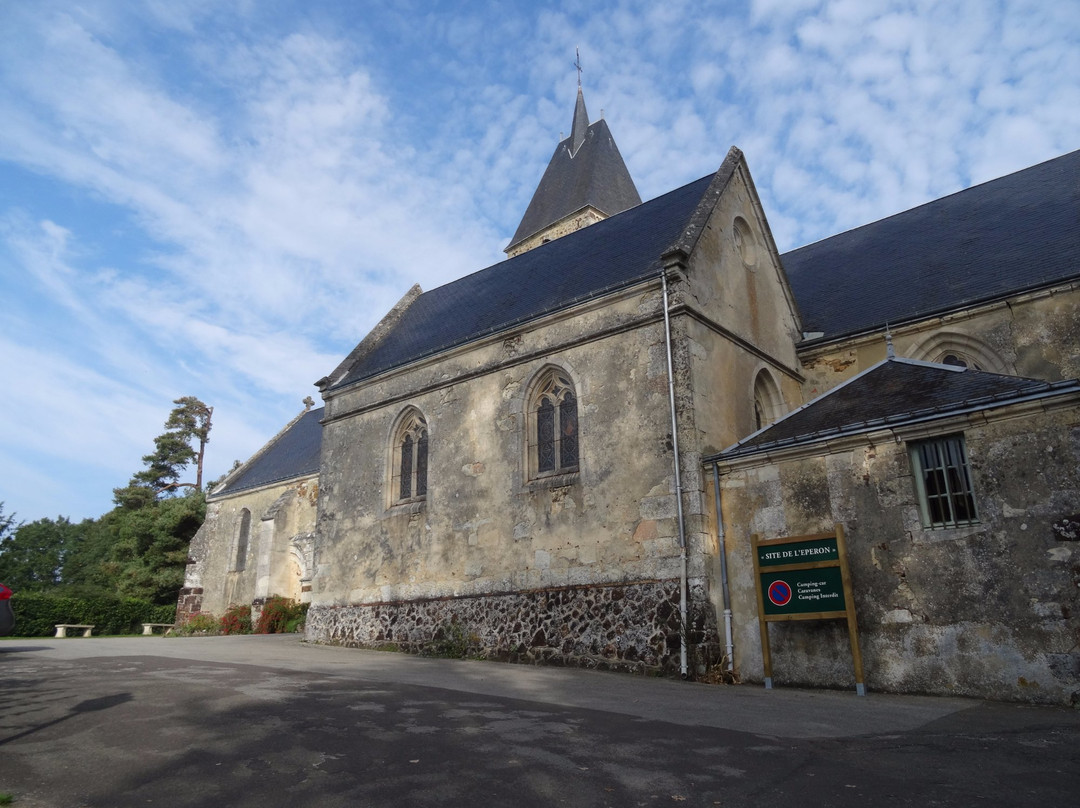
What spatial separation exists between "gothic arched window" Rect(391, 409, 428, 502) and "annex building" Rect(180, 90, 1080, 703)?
68 millimetres

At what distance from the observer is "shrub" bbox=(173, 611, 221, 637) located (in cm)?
2448

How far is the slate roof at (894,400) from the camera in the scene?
8961 millimetres

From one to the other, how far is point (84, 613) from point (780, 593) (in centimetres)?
2456

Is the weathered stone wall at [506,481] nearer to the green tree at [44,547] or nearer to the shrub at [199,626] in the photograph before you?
the shrub at [199,626]

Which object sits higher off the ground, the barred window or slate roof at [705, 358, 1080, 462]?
slate roof at [705, 358, 1080, 462]

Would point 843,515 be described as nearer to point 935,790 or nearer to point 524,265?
point 935,790

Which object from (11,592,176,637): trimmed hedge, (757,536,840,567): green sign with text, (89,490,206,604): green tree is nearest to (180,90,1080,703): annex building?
(757,536,840,567): green sign with text

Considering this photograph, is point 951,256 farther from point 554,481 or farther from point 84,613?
point 84,613

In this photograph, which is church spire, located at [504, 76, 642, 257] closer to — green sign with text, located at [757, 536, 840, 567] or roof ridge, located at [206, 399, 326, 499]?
roof ridge, located at [206, 399, 326, 499]

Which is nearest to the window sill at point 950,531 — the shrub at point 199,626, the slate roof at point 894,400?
the slate roof at point 894,400

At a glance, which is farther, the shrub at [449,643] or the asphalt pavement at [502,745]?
the shrub at [449,643]

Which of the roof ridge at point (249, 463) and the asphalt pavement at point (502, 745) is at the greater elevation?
the roof ridge at point (249, 463)

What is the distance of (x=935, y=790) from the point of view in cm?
465

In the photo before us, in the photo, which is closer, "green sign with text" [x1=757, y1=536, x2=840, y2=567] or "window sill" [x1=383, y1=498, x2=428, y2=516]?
"green sign with text" [x1=757, y1=536, x2=840, y2=567]
